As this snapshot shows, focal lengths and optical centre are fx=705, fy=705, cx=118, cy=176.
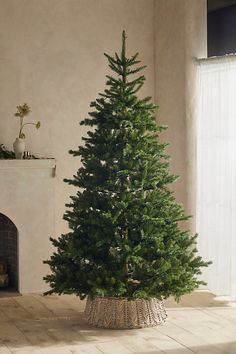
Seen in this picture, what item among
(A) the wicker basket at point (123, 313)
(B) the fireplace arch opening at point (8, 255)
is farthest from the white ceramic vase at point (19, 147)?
(A) the wicker basket at point (123, 313)

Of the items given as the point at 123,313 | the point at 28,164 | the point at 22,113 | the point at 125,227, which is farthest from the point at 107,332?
the point at 22,113

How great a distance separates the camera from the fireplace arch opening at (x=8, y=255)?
6.82 m

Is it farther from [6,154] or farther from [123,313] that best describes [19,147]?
[123,313]

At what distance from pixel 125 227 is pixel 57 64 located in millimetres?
2348

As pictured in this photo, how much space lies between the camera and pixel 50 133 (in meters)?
6.97

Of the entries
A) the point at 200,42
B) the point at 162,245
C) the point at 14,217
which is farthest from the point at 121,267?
the point at 200,42

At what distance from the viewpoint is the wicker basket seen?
17.2 feet

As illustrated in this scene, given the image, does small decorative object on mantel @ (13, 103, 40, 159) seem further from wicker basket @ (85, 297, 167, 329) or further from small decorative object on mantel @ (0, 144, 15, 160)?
wicker basket @ (85, 297, 167, 329)

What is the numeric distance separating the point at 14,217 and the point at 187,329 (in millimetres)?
2202

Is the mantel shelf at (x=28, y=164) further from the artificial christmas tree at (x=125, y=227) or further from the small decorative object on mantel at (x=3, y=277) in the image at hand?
the artificial christmas tree at (x=125, y=227)

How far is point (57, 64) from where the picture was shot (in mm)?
6988

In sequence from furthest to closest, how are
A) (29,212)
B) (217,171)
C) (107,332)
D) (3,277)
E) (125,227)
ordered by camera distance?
1. (3,277)
2. (29,212)
3. (217,171)
4. (125,227)
5. (107,332)

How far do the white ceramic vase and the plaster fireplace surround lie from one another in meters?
0.08

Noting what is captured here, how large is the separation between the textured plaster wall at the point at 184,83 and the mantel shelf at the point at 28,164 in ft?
4.03
